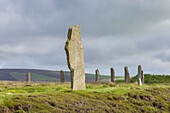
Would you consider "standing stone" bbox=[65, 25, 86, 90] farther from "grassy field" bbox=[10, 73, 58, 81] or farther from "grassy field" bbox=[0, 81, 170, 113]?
"grassy field" bbox=[10, 73, 58, 81]

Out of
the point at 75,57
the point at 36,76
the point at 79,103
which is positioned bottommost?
the point at 36,76

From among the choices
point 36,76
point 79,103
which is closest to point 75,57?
point 79,103

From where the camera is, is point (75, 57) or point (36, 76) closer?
point (75, 57)

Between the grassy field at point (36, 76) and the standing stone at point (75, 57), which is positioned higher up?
the standing stone at point (75, 57)

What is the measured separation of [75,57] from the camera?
75.9 ft

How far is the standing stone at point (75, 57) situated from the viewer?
22.6 meters

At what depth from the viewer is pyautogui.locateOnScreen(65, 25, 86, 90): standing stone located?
2259 cm

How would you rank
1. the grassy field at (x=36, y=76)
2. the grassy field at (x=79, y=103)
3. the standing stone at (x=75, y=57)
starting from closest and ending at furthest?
the grassy field at (x=79, y=103)
the standing stone at (x=75, y=57)
the grassy field at (x=36, y=76)

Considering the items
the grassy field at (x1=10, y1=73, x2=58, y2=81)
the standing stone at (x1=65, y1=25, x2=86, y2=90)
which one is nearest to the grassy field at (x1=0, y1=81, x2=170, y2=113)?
the standing stone at (x1=65, y1=25, x2=86, y2=90)

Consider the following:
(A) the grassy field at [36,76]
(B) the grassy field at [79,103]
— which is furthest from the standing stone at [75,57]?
(A) the grassy field at [36,76]

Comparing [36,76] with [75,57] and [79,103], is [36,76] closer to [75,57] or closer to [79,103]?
[75,57]

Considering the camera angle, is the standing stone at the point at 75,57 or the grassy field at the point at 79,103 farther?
the standing stone at the point at 75,57

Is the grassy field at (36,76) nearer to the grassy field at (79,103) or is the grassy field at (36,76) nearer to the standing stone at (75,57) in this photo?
Answer: the standing stone at (75,57)

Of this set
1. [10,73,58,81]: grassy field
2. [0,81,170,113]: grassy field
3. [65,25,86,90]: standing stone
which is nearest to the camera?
[0,81,170,113]: grassy field
